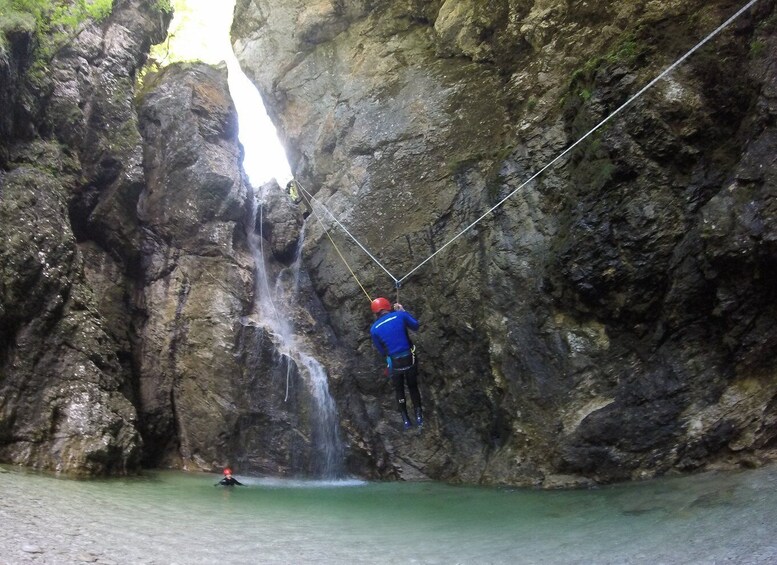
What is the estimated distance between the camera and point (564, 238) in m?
8.15

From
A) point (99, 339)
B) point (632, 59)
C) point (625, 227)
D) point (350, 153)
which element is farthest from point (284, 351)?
point (632, 59)

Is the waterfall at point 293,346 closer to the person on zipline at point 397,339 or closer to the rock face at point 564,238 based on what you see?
the rock face at point 564,238

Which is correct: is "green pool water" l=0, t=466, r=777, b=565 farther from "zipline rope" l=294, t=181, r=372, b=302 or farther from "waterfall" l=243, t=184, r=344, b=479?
"zipline rope" l=294, t=181, r=372, b=302

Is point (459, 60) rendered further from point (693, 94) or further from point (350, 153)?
point (693, 94)

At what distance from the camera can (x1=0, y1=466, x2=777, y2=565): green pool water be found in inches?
142

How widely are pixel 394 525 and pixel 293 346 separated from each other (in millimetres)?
6590

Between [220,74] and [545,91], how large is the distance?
31.6ft

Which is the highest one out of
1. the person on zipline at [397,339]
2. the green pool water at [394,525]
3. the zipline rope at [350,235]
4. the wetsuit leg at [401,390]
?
the zipline rope at [350,235]

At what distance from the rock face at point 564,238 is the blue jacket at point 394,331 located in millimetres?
1650

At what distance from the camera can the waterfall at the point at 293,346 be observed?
10.3 meters

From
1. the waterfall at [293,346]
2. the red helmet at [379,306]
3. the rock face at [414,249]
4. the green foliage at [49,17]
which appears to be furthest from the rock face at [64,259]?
the red helmet at [379,306]

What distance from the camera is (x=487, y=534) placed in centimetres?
470

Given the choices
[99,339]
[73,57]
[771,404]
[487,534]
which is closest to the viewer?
[487,534]

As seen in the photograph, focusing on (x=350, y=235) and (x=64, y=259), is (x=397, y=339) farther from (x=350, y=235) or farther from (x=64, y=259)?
(x=64, y=259)
